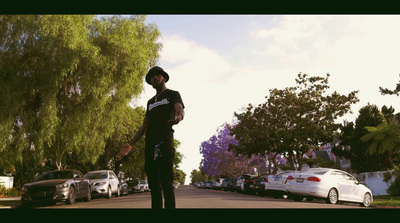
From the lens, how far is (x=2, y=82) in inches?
687

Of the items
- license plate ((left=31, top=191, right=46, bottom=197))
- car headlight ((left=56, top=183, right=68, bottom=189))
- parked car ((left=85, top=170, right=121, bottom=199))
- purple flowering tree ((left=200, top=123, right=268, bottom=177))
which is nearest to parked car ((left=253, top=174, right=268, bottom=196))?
parked car ((left=85, top=170, right=121, bottom=199))

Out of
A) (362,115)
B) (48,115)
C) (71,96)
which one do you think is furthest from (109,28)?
(362,115)

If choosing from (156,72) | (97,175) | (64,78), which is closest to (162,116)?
(156,72)

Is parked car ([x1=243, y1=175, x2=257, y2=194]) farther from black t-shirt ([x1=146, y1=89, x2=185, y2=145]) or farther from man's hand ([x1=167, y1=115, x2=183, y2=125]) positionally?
man's hand ([x1=167, y1=115, x2=183, y2=125])

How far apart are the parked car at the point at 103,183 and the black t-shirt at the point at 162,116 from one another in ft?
57.8

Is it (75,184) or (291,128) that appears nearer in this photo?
(75,184)

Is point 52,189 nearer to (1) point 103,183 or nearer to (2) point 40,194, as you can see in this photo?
(2) point 40,194

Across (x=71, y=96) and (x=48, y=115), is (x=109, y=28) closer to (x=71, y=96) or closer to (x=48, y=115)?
(x=71, y=96)

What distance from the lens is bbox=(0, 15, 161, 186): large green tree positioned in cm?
1772

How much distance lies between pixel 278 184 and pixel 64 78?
11.6 meters

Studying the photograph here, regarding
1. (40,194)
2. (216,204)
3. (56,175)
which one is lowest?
(216,204)

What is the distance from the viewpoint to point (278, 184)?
21359 mm

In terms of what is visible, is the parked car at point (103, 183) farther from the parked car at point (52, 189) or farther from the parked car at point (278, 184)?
the parked car at point (278, 184)
